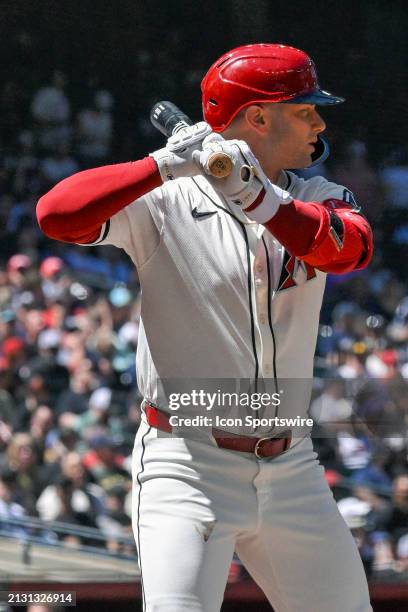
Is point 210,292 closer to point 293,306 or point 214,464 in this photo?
point 293,306

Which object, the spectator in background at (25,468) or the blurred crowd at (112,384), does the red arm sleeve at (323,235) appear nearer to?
Result: the blurred crowd at (112,384)

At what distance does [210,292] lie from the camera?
1527 mm

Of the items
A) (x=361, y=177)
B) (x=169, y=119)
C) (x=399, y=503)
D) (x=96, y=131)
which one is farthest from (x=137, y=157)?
(x=169, y=119)

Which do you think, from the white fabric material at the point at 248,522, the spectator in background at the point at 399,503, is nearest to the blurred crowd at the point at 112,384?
the spectator in background at the point at 399,503

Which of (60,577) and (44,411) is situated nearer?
(60,577)

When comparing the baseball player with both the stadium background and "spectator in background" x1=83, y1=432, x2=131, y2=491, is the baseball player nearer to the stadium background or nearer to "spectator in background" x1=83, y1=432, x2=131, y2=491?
the stadium background

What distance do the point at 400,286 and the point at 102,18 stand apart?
3.71 ft

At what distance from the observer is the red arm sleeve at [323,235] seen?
4.66 ft

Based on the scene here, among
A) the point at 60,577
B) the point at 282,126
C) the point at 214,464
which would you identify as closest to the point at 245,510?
the point at 214,464

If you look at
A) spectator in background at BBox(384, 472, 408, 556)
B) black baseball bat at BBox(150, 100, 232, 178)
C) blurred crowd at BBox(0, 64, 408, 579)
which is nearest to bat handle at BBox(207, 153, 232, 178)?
black baseball bat at BBox(150, 100, 232, 178)

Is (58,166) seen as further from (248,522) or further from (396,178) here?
(248,522)

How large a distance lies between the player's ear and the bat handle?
0.23 m

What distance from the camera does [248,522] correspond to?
4.91ft

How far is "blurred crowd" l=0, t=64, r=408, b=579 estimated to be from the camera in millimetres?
3250
